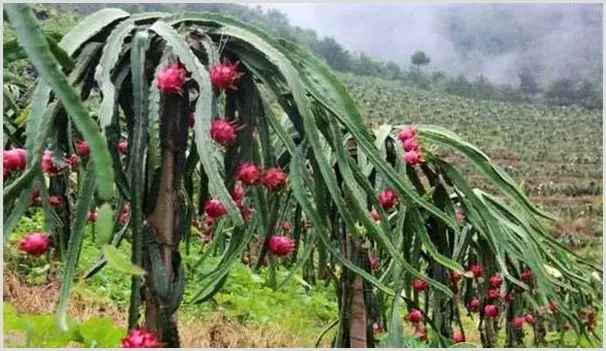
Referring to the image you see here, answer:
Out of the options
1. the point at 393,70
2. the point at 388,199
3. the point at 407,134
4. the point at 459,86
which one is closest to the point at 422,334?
the point at 407,134

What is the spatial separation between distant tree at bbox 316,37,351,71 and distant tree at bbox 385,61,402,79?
1.22m

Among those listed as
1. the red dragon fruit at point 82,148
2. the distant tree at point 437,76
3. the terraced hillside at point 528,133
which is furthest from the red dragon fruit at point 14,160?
the distant tree at point 437,76

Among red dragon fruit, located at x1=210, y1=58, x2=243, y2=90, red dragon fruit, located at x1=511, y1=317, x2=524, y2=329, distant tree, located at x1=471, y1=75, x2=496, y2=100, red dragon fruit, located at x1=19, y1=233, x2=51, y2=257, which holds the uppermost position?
distant tree, located at x1=471, y1=75, x2=496, y2=100

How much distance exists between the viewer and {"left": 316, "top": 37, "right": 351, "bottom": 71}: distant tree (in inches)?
792

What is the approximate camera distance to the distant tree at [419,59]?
21.9 meters

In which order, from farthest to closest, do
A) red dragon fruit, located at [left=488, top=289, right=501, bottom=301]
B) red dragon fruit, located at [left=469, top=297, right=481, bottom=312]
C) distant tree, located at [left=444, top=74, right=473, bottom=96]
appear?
distant tree, located at [left=444, top=74, right=473, bottom=96] → red dragon fruit, located at [left=469, top=297, right=481, bottom=312] → red dragon fruit, located at [left=488, top=289, right=501, bottom=301]

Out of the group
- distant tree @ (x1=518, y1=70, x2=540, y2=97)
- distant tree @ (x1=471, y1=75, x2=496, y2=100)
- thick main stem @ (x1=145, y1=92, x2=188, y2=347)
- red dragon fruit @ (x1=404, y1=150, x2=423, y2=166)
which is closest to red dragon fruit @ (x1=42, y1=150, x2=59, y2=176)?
thick main stem @ (x1=145, y1=92, x2=188, y2=347)

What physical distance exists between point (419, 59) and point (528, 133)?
6.48 metres

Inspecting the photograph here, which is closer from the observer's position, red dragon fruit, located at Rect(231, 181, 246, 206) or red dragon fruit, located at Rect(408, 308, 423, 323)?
red dragon fruit, located at Rect(231, 181, 246, 206)

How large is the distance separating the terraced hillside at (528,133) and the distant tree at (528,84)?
1153mm

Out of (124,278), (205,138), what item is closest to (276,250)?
(205,138)

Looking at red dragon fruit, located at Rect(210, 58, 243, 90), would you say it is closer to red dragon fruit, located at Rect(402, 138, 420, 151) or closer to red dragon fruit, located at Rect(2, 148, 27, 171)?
red dragon fruit, located at Rect(2, 148, 27, 171)

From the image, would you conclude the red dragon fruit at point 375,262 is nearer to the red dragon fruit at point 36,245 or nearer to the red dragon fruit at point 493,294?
the red dragon fruit at point 493,294

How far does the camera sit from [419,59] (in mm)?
21953
